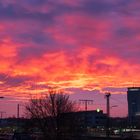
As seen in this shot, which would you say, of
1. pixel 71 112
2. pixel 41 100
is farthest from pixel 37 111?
pixel 71 112

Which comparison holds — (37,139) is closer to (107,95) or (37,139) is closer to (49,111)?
(49,111)

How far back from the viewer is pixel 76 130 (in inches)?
2035

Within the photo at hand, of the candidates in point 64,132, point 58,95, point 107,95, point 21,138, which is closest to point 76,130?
point 64,132

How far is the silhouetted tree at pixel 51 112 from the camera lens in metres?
51.9

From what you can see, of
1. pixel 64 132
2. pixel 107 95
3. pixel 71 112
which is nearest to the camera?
pixel 64 132

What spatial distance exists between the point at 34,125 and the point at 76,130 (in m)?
8.06

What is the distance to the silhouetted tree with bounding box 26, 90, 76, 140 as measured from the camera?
170 feet

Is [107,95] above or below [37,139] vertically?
above

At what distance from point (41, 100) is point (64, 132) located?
26.1 ft

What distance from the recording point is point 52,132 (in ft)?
172

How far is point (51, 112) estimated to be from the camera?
176 feet

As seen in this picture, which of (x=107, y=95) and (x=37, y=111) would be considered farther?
(x=107, y=95)

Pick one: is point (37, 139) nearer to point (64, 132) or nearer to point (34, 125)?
point (34, 125)

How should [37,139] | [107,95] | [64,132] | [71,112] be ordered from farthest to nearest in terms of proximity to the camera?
[107,95]
[37,139]
[71,112]
[64,132]
